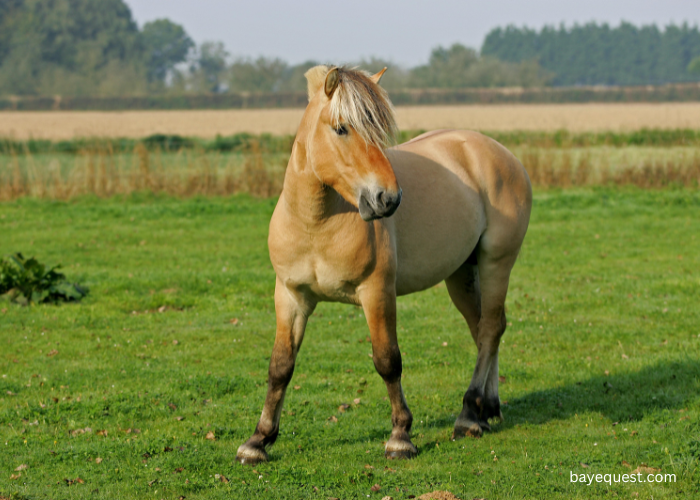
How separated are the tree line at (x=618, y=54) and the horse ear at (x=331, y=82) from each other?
444ft

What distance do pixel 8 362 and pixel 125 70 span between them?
79.1m

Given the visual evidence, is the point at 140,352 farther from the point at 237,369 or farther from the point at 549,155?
the point at 549,155

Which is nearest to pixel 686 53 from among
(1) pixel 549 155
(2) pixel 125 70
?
(2) pixel 125 70

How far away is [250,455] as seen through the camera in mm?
4441

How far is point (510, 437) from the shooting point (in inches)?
195

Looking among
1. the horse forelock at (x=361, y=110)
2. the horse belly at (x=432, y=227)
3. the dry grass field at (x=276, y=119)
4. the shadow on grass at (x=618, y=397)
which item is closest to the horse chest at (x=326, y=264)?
the horse belly at (x=432, y=227)

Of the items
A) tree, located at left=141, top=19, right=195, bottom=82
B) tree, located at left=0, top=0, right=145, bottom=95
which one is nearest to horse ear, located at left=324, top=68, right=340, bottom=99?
tree, located at left=0, top=0, right=145, bottom=95

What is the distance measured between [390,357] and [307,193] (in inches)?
47.1

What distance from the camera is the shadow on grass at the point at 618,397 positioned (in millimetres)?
5344

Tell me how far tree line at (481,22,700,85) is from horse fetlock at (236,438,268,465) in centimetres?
13545

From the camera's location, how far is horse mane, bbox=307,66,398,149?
361cm

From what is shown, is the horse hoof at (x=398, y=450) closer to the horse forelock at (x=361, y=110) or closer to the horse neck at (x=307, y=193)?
the horse neck at (x=307, y=193)

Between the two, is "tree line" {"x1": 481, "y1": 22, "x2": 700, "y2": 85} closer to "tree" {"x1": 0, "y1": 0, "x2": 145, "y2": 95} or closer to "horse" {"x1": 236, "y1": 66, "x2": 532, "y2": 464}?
"tree" {"x1": 0, "y1": 0, "x2": 145, "y2": 95}

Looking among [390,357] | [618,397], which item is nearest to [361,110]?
[390,357]
